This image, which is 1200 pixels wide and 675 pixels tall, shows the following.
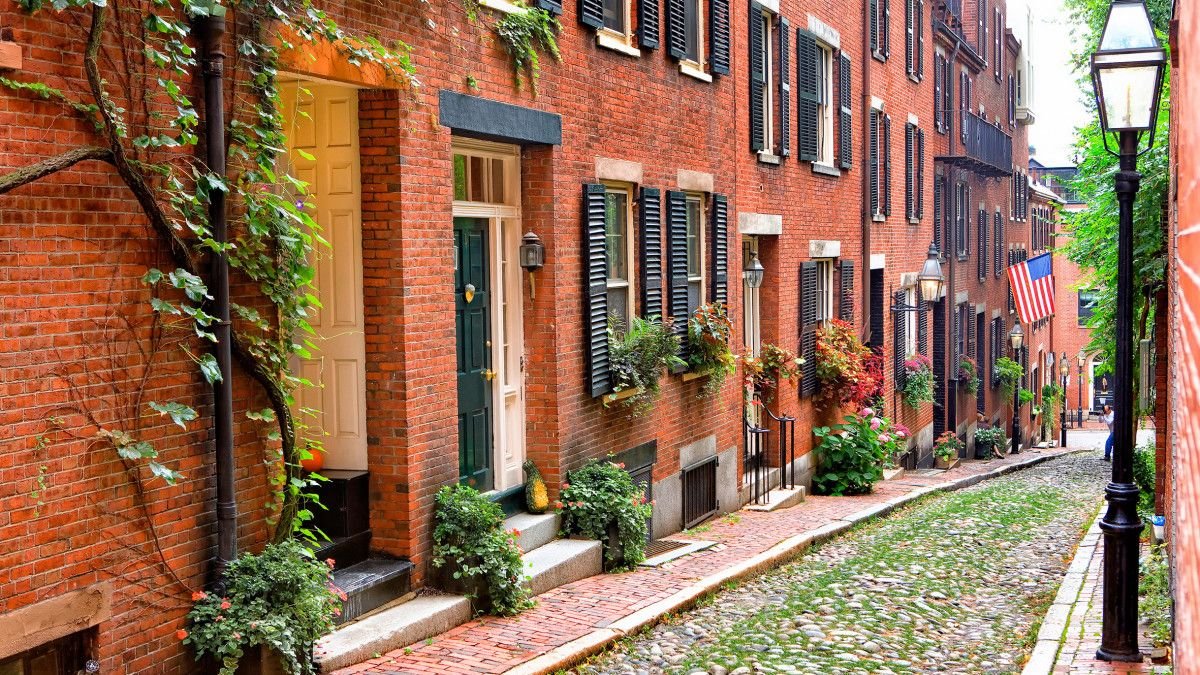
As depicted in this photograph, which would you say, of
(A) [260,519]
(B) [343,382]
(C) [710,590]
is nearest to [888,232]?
(C) [710,590]

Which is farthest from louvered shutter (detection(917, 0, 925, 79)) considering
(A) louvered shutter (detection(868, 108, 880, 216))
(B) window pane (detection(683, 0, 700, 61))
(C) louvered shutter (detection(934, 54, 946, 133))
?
(B) window pane (detection(683, 0, 700, 61))

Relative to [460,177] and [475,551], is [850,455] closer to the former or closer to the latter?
[460,177]

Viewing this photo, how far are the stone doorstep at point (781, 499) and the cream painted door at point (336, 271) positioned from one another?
24.4 feet

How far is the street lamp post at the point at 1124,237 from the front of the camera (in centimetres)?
Answer: 771

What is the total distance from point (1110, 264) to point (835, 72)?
16.4 ft

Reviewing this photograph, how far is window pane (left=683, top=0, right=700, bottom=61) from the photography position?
13391mm

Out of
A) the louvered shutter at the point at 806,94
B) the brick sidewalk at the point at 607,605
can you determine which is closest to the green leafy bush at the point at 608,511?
the brick sidewalk at the point at 607,605

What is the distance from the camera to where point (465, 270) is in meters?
9.58

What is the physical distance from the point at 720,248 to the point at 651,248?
1.96 metres

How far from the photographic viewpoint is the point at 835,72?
18875 millimetres

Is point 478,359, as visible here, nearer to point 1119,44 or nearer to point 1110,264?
point 1119,44

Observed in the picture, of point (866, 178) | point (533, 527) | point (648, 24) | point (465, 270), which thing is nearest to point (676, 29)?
point (648, 24)

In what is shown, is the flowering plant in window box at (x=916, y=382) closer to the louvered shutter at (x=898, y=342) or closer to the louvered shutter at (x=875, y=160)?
the louvered shutter at (x=898, y=342)

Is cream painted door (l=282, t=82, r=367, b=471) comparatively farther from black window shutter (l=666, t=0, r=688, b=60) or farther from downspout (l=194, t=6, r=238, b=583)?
black window shutter (l=666, t=0, r=688, b=60)
